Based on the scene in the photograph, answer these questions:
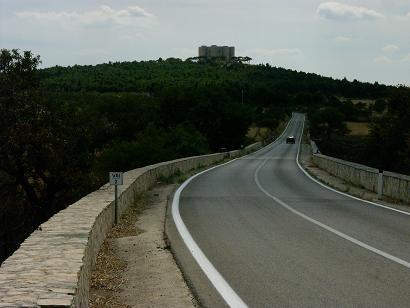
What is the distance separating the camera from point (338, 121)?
419ft

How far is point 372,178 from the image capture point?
67.4 ft

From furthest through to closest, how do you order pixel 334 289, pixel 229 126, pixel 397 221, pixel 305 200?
pixel 229 126
pixel 305 200
pixel 397 221
pixel 334 289

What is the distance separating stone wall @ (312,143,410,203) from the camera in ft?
57.3

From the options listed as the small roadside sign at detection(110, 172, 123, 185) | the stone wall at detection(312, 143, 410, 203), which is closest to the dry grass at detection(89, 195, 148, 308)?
the small roadside sign at detection(110, 172, 123, 185)

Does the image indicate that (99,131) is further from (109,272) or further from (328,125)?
(328,125)

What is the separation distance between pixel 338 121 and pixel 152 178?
111 metres

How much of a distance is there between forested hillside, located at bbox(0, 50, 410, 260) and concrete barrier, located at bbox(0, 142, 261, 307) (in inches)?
570

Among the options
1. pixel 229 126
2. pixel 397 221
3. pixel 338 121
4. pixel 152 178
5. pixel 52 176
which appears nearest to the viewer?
pixel 397 221

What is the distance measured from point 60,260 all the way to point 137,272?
2.37 metres

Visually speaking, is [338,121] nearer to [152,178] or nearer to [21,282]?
[152,178]

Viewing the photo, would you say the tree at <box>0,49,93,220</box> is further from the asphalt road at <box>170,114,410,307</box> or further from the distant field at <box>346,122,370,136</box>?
the distant field at <box>346,122,370,136</box>

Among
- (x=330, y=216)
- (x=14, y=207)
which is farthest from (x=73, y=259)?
(x=14, y=207)

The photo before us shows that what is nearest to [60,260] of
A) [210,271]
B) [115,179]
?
[210,271]

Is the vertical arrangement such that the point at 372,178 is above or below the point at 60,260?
below
